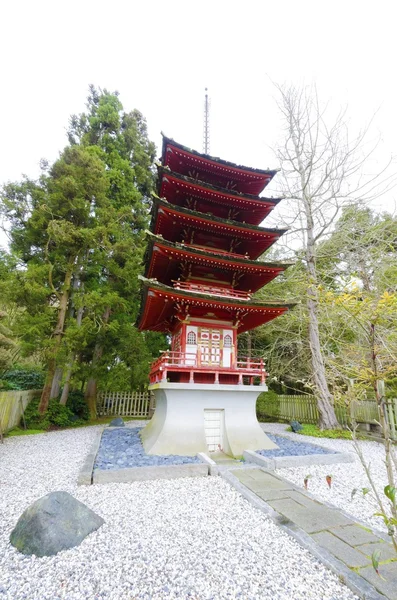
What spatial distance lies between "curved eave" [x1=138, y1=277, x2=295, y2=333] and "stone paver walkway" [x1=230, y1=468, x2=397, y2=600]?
5.41m

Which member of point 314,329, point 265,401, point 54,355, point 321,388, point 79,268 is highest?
point 79,268

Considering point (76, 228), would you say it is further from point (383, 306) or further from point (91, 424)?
point (383, 306)

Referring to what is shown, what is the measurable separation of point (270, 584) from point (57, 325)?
13078mm

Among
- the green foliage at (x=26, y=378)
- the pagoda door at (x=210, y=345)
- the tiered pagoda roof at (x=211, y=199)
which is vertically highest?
the tiered pagoda roof at (x=211, y=199)

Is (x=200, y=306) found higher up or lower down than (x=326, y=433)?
higher up

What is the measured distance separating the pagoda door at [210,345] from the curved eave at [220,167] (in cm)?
695

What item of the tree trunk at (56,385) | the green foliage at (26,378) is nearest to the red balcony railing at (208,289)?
the tree trunk at (56,385)

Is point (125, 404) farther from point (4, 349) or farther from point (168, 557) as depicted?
point (168, 557)

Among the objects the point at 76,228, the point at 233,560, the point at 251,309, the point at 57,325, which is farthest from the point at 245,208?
the point at 233,560

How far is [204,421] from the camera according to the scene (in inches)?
386

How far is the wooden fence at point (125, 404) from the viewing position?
1752 centimetres

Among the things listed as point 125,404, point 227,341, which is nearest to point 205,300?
point 227,341

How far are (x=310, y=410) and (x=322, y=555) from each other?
13.6 metres

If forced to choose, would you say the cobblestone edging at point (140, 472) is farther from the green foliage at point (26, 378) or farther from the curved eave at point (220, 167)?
the green foliage at point (26, 378)
